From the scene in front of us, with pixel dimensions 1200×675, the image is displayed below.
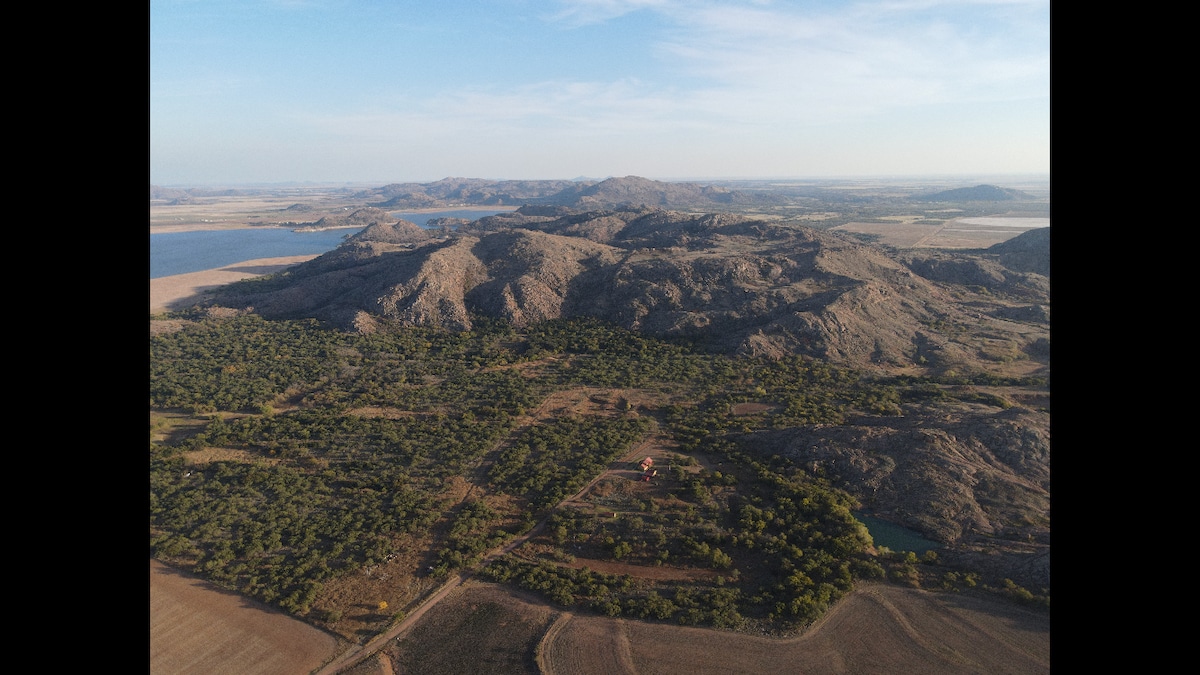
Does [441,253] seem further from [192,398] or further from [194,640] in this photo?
[194,640]

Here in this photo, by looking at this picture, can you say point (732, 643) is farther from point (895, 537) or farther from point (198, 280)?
point (198, 280)

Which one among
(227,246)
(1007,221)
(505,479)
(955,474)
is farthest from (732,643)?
(1007,221)

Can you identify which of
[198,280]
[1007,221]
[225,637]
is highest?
[1007,221]

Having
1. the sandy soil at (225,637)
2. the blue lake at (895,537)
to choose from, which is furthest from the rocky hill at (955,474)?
the sandy soil at (225,637)

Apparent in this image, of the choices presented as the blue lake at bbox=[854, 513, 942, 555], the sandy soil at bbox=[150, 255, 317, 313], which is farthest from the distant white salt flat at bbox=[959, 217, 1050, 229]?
the sandy soil at bbox=[150, 255, 317, 313]

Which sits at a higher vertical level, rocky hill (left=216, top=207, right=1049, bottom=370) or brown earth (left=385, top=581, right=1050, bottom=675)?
rocky hill (left=216, top=207, right=1049, bottom=370)

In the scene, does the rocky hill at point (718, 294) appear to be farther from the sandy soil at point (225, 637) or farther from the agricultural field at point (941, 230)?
the sandy soil at point (225, 637)

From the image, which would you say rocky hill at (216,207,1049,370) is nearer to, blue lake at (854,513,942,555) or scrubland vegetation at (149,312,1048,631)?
scrubland vegetation at (149,312,1048,631)
